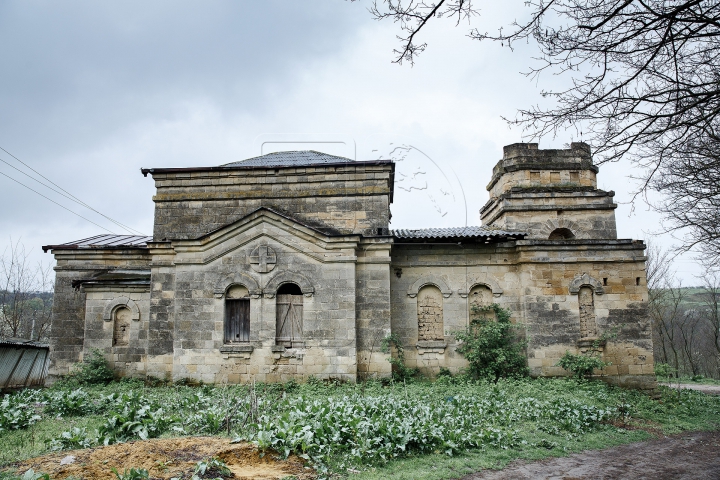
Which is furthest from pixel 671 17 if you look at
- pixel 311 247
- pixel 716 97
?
pixel 311 247

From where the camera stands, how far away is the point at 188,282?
15.7m

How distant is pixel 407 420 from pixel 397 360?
20.5 feet

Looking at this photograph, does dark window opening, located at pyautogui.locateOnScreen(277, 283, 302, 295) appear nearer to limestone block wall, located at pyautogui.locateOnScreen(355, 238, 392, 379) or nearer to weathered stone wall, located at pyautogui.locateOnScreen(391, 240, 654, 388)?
limestone block wall, located at pyautogui.locateOnScreen(355, 238, 392, 379)

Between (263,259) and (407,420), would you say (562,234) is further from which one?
(407,420)

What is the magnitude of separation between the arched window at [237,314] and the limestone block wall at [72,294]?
13.9ft

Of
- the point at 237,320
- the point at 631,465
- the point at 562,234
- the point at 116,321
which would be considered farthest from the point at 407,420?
the point at 562,234

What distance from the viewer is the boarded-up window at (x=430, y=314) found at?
16500mm

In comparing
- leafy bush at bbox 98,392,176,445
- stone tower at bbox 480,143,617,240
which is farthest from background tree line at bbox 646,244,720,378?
leafy bush at bbox 98,392,176,445

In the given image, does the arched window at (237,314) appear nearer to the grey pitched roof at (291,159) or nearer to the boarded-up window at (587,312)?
the grey pitched roof at (291,159)

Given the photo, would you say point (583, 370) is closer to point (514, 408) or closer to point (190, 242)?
point (514, 408)

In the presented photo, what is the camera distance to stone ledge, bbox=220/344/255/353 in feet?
49.6

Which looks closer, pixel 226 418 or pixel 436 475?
pixel 436 475

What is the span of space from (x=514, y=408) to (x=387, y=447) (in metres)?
4.61

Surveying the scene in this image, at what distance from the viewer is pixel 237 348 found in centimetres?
1512
